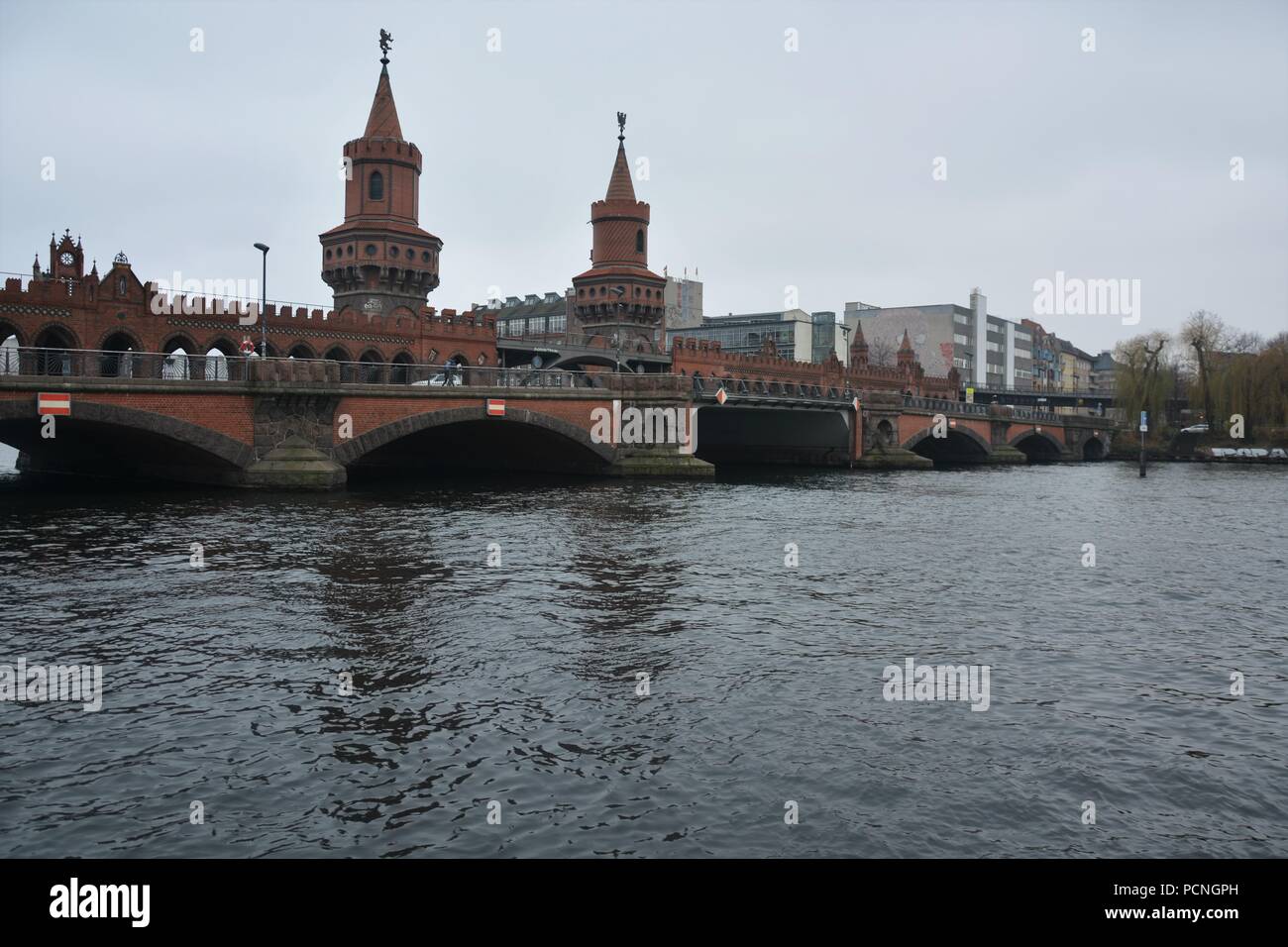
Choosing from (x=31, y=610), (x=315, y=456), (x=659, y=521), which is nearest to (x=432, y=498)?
(x=315, y=456)

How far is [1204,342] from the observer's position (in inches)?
3947

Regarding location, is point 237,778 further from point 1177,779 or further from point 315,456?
point 315,456

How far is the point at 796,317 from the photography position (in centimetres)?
16200

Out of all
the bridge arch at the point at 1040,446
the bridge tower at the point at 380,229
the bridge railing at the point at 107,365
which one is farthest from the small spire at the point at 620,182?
the bridge railing at the point at 107,365

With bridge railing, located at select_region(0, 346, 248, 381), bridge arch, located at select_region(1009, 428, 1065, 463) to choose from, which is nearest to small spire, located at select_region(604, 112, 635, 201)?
bridge arch, located at select_region(1009, 428, 1065, 463)

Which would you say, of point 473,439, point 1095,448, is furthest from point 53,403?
point 1095,448

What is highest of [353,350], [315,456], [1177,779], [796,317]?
[796,317]

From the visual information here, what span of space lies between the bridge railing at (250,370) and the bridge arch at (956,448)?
45015mm

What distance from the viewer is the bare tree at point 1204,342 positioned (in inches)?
3851

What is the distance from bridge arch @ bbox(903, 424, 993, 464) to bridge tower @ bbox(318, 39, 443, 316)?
42495mm

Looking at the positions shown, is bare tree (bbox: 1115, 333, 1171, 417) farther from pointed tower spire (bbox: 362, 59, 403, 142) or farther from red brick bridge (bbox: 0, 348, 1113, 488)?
pointed tower spire (bbox: 362, 59, 403, 142)

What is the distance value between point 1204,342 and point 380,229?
245 feet

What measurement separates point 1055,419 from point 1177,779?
10083cm

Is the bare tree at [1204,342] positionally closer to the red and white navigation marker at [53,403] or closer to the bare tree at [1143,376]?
the bare tree at [1143,376]
